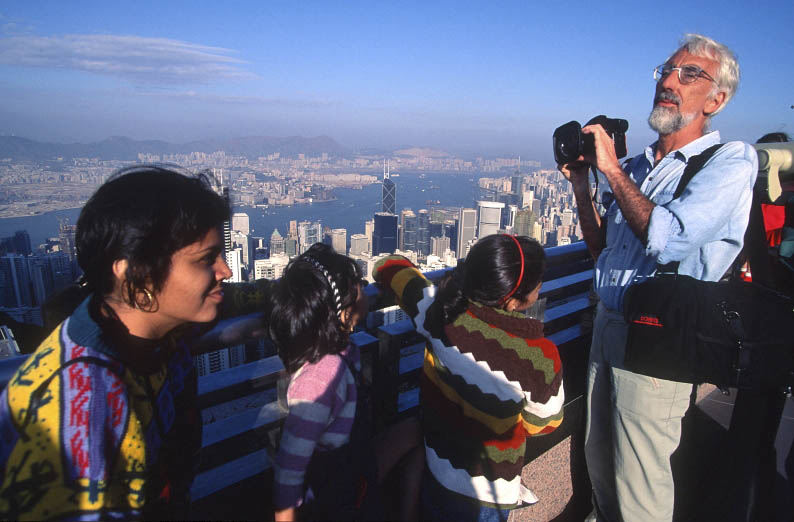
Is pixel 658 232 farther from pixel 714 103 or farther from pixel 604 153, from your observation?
pixel 714 103

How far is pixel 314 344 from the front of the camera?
1.31 meters

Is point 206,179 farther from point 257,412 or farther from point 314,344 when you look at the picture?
point 257,412

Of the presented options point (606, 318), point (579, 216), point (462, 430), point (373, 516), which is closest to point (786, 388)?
point (606, 318)

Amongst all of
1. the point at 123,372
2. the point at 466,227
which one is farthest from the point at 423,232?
the point at 123,372

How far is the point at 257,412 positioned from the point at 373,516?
543mm

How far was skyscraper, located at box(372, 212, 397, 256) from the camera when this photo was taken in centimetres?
2106

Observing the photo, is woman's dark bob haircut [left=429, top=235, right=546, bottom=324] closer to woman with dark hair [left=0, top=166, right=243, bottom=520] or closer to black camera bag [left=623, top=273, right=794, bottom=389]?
black camera bag [left=623, top=273, right=794, bottom=389]

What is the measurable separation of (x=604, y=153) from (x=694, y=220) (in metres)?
0.42

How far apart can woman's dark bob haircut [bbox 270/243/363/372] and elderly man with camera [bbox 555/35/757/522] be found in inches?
43.2

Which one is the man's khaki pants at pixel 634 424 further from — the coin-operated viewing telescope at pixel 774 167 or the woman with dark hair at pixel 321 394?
the woman with dark hair at pixel 321 394

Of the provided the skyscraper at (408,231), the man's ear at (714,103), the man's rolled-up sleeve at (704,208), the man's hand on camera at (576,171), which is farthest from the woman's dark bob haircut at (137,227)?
the skyscraper at (408,231)

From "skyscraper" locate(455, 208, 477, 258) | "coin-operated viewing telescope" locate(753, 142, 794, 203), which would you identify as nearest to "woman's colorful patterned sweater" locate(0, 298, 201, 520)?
"coin-operated viewing telescope" locate(753, 142, 794, 203)

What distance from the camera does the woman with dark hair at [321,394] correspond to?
4.13ft

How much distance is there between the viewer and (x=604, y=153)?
1.71 m
